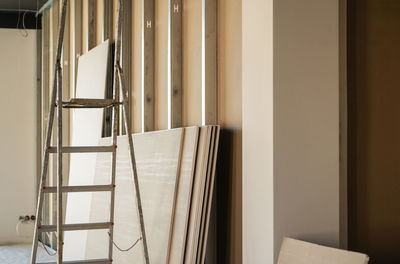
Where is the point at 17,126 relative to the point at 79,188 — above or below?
above

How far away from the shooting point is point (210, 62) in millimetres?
Result: 3867

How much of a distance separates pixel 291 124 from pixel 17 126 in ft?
22.1

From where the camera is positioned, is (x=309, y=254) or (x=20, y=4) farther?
(x=20, y=4)

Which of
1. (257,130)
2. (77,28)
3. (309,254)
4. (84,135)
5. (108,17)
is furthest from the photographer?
(77,28)

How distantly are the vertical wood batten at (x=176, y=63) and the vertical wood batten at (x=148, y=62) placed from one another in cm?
52

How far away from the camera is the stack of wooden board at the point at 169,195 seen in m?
3.51

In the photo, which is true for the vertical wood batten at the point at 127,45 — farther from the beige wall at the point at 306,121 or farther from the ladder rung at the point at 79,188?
the beige wall at the point at 306,121

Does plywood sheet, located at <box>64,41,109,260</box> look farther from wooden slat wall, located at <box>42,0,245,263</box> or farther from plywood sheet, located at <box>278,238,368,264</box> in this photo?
plywood sheet, located at <box>278,238,368,264</box>

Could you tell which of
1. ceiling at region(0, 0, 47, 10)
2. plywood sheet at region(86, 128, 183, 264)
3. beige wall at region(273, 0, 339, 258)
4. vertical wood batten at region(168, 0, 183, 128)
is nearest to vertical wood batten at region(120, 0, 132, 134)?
plywood sheet at region(86, 128, 183, 264)

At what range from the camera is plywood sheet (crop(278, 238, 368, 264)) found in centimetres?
266

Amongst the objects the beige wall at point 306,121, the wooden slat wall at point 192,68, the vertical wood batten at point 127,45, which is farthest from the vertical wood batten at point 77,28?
the beige wall at point 306,121

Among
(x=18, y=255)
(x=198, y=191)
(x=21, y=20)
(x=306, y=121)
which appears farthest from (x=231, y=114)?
(x=21, y=20)

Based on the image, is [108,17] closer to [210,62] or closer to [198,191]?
[210,62]

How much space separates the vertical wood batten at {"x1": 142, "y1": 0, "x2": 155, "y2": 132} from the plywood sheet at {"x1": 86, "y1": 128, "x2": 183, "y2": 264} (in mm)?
317
